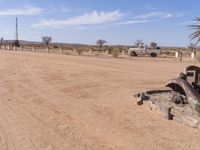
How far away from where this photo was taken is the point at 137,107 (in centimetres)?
1065

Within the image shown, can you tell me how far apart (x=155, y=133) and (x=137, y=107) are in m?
2.50

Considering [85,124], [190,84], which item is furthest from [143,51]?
[85,124]

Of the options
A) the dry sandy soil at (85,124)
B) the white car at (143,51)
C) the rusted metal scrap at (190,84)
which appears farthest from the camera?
the white car at (143,51)

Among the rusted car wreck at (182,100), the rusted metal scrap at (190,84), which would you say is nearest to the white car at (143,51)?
the rusted car wreck at (182,100)

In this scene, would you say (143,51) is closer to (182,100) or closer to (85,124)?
(182,100)

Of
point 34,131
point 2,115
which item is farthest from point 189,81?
point 2,115

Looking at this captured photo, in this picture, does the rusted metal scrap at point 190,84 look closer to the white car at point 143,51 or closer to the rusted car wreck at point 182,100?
the rusted car wreck at point 182,100

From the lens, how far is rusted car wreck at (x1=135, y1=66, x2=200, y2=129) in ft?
28.9

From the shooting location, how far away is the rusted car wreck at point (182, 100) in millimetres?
8812

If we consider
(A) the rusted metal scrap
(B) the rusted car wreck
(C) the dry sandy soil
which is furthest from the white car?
(A) the rusted metal scrap

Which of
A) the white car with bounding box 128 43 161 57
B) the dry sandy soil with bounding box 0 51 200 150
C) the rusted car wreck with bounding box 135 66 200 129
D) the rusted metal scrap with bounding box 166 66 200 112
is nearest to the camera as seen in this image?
the dry sandy soil with bounding box 0 51 200 150

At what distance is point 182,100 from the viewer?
10.1 m

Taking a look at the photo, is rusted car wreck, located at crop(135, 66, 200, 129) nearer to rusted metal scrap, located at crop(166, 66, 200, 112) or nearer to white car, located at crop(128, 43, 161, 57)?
rusted metal scrap, located at crop(166, 66, 200, 112)

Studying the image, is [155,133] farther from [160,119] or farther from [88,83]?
[88,83]
